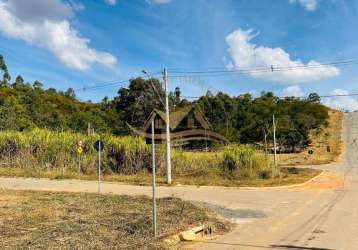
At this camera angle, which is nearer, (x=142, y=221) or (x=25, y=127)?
(x=142, y=221)

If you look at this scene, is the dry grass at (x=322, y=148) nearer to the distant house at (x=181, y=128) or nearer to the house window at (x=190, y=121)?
the distant house at (x=181, y=128)

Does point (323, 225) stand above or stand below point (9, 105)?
below

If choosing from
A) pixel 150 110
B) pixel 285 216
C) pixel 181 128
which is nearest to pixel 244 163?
pixel 181 128

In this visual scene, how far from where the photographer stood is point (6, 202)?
46.9ft

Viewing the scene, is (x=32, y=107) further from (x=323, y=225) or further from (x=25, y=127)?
(x=323, y=225)

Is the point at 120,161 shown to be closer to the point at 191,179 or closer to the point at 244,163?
the point at 191,179

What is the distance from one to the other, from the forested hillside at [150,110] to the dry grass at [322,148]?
283cm

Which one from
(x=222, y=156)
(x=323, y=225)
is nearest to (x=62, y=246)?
(x=323, y=225)

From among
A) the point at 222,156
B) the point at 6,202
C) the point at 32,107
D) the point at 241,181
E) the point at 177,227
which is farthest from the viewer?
the point at 32,107

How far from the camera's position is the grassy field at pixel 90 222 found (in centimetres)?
828

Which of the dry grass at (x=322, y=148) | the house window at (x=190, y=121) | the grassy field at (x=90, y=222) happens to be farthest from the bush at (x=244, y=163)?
the dry grass at (x=322, y=148)

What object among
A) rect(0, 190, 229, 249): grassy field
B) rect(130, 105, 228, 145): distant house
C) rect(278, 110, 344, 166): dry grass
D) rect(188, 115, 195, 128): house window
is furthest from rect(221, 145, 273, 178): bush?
rect(278, 110, 344, 166): dry grass

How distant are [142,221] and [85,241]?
237 cm

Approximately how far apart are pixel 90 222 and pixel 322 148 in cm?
6537
